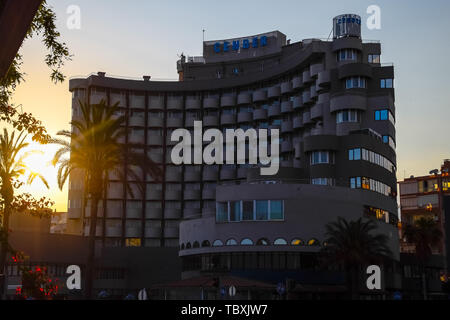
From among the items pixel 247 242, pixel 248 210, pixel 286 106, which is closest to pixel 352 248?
pixel 247 242

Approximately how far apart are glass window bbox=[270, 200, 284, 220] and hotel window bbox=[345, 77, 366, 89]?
2859 centimetres

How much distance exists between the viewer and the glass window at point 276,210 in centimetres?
7856

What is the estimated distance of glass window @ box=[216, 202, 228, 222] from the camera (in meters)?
81.5

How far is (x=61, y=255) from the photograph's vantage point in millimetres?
102438

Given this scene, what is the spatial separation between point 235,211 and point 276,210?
5309 mm

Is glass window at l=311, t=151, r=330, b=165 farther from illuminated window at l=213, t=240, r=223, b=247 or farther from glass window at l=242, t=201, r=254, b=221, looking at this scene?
illuminated window at l=213, t=240, r=223, b=247

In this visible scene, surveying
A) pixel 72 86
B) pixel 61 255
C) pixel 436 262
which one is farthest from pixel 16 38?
pixel 72 86

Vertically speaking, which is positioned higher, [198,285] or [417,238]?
[417,238]

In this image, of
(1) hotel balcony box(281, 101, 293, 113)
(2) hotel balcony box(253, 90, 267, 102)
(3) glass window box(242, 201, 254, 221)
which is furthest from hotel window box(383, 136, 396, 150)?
(3) glass window box(242, 201, 254, 221)

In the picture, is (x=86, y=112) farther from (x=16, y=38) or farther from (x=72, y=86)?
(x=72, y=86)

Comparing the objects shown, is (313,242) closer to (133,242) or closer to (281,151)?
(281,151)

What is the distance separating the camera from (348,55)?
100938 millimetres

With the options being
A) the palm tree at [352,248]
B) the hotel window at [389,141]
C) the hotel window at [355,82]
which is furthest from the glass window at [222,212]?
the hotel window at [389,141]
